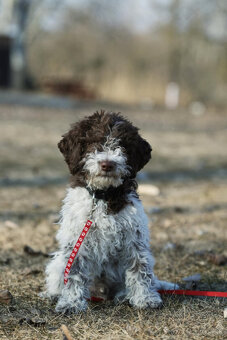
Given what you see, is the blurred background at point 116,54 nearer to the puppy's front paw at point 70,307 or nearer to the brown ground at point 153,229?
the brown ground at point 153,229

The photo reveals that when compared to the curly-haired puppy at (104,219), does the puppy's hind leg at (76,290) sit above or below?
below

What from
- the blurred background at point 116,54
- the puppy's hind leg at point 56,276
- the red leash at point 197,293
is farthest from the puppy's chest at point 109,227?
the blurred background at point 116,54

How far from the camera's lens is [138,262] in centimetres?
389

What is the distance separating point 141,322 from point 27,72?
29.1 meters

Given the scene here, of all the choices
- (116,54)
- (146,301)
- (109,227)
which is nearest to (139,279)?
(146,301)

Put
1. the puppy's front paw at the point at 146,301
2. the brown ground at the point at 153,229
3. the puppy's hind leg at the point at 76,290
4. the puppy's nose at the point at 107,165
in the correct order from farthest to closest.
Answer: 1. the puppy's front paw at the point at 146,301
2. the puppy's hind leg at the point at 76,290
3. the puppy's nose at the point at 107,165
4. the brown ground at the point at 153,229

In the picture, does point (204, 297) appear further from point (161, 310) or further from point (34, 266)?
point (34, 266)

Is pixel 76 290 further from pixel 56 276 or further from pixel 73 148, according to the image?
pixel 73 148

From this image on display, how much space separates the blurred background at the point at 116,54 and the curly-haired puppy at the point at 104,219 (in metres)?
23.0

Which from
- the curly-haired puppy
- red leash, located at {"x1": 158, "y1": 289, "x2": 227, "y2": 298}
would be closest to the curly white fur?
the curly-haired puppy

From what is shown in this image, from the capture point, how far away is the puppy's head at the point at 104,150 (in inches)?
143

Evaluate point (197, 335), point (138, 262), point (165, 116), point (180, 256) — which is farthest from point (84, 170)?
point (165, 116)

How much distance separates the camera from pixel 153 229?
21.0 ft

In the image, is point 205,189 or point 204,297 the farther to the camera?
point 205,189
